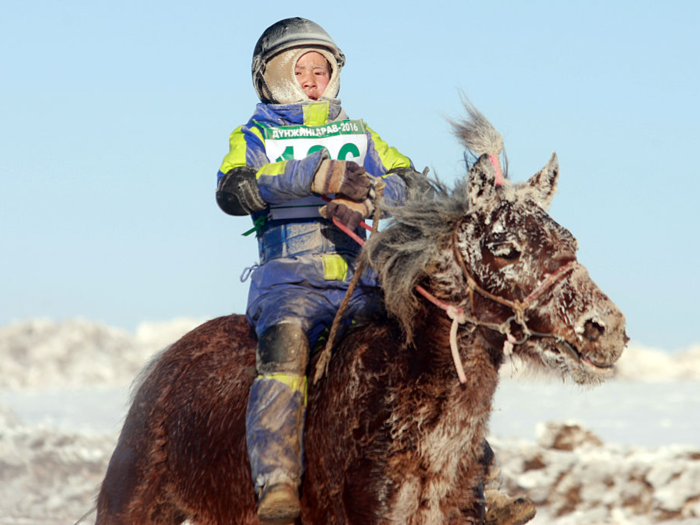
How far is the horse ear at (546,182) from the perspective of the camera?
4.32 meters

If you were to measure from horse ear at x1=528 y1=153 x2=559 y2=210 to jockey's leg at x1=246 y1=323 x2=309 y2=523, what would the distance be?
1.36 m

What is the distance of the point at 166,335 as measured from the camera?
30.5m

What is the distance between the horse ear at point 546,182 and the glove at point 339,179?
36.9 inches

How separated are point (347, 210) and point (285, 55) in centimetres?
140

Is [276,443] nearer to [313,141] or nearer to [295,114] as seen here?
[313,141]

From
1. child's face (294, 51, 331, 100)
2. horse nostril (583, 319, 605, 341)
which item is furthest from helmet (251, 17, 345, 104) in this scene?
horse nostril (583, 319, 605, 341)

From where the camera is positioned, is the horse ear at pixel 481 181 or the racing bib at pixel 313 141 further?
the racing bib at pixel 313 141

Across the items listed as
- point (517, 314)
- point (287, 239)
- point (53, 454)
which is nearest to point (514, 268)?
point (517, 314)

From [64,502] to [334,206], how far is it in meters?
8.60

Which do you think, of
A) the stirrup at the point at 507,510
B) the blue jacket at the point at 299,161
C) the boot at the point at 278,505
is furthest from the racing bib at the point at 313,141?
the stirrup at the point at 507,510

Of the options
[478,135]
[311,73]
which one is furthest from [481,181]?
[311,73]

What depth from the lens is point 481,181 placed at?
4.24m

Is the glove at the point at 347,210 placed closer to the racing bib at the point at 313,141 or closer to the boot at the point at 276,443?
the racing bib at the point at 313,141

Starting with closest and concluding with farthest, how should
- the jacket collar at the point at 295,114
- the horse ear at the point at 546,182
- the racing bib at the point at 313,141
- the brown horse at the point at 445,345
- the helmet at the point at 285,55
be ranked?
the brown horse at the point at 445,345 < the horse ear at the point at 546,182 < the racing bib at the point at 313,141 < the jacket collar at the point at 295,114 < the helmet at the point at 285,55
